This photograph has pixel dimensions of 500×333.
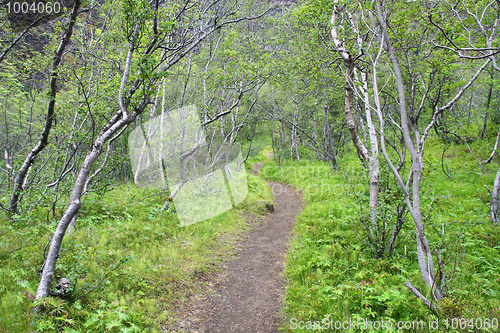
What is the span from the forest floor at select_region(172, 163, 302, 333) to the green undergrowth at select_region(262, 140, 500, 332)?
383 mm

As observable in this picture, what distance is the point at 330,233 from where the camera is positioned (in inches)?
271

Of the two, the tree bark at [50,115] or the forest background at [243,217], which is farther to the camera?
the tree bark at [50,115]

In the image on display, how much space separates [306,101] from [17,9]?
17.3 meters

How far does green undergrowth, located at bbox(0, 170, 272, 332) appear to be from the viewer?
3.80 meters

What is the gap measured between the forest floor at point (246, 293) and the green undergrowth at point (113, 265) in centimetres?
33

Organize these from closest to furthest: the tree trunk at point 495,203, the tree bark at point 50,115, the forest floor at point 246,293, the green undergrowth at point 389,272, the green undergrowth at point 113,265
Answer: the green undergrowth at point 389,272 < the green undergrowth at point 113,265 < the tree bark at point 50,115 < the forest floor at point 246,293 < the tree trunk at point 495,203

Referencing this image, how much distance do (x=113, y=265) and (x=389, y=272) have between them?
219 inches

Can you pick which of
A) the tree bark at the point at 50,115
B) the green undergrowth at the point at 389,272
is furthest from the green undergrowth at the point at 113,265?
the green undergrowth at the point at 389,272

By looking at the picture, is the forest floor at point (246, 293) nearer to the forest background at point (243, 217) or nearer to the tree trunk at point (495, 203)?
the forest background at point (243, 217)

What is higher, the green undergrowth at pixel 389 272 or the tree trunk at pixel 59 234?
the tree trunk at pixel 59 234

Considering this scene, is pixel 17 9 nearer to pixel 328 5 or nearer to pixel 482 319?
pixel 328 5

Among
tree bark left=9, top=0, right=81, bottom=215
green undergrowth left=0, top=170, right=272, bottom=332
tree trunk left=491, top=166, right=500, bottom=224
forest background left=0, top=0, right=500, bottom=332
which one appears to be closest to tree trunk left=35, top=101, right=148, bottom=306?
forest background left=0, top=0, right=500, bottom=332

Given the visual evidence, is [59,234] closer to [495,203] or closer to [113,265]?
[113,265]

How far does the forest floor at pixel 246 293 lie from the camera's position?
4.53 meters
